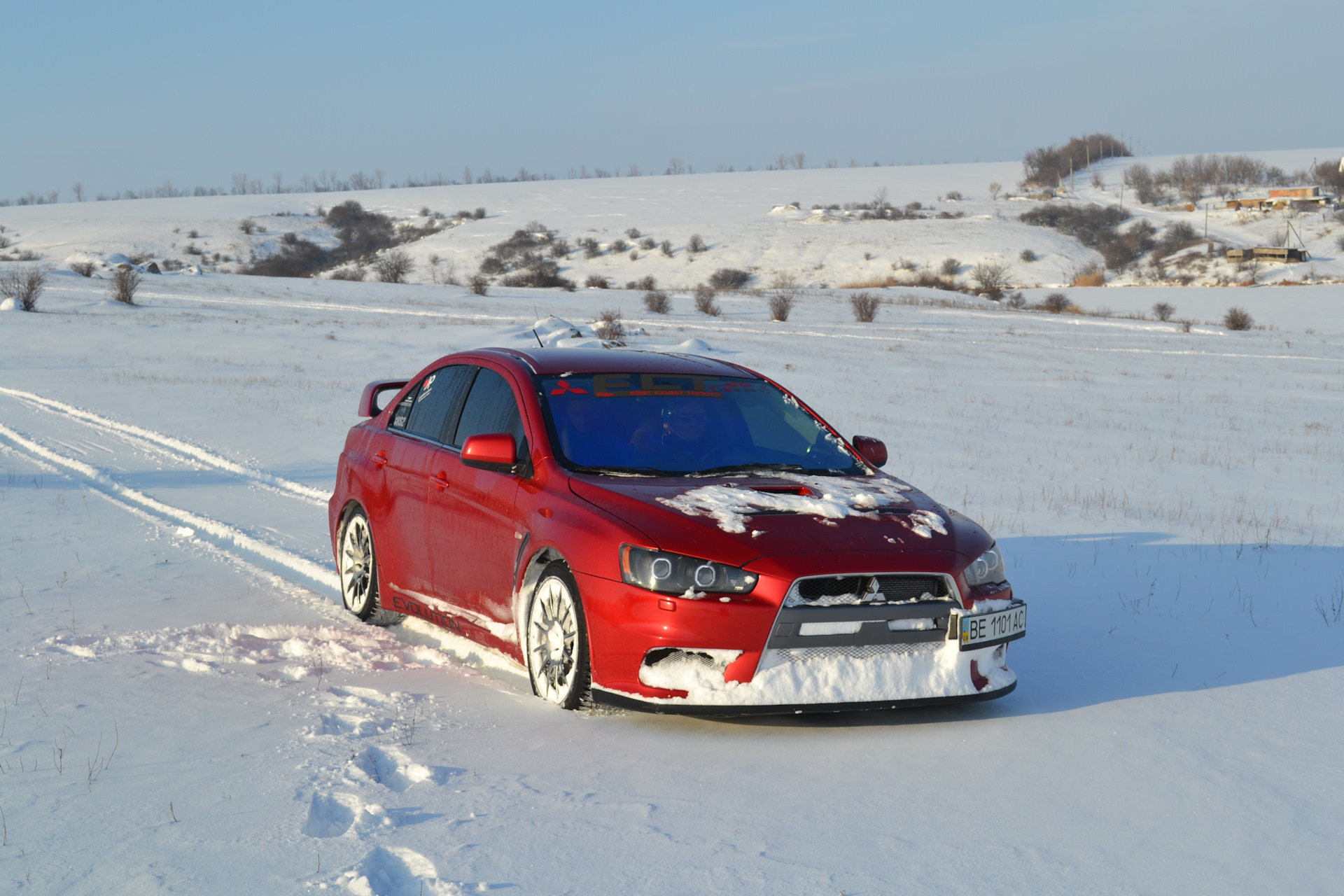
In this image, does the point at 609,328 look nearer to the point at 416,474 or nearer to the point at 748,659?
the point at 416,474

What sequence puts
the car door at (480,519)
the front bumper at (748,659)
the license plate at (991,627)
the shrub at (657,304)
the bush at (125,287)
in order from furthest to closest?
the shrub at (657,304), the bush at (125,287), the car door at (480,519), the license plate at (991,627), the front bumper at (748,659)

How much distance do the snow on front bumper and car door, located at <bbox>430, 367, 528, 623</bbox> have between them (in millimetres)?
987

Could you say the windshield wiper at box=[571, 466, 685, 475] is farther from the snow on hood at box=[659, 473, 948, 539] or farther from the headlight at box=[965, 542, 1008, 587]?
the headlight at box=[965, 542, 1008, 587]

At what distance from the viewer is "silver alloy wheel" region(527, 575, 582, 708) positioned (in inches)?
202

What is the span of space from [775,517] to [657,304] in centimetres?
4288

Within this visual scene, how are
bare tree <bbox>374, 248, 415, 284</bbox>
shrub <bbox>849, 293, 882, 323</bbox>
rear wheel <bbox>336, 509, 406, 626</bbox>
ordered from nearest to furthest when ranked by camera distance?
rear wheel <bbox>336, 509, 406, 626</bbox>
shrub <bbox>849, 293, 882, 323</bbox>
bare tree <bbox>374, 248, 415, 284</bbox>

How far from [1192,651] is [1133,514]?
16.0 feet

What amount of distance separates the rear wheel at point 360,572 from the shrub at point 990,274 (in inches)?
2439

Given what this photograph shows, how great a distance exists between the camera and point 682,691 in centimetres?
480

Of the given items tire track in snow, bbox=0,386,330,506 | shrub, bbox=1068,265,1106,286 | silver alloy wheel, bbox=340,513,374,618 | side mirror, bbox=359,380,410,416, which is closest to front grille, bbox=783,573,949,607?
silver alloy wheel, bbox=340,513,374,618

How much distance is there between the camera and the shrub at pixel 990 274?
239 feet

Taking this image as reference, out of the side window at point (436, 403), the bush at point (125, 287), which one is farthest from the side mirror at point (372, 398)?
the bush at point (125, 287)

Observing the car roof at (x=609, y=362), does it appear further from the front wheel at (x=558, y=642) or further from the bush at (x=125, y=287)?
the bush at (x=125, y=287)

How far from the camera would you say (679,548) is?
4812 mm
